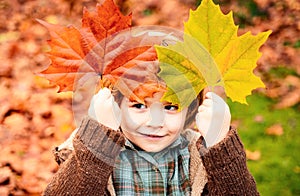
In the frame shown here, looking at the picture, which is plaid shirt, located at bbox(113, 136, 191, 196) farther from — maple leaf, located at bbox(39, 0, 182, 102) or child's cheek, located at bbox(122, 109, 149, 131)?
maple leaf, located at bbox(39, 0, 182, 102)

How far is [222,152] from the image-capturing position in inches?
70.0

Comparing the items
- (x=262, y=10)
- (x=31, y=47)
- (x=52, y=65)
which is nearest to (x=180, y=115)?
(x=52, y=65)

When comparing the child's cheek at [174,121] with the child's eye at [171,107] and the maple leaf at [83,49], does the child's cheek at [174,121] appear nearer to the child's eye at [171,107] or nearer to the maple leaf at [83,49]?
the child's eye at [171,107]

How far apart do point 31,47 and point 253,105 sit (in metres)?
1.37

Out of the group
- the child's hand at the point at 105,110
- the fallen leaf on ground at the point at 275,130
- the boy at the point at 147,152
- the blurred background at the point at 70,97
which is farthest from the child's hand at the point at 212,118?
the fallen leaf on ground at the point at 275,130

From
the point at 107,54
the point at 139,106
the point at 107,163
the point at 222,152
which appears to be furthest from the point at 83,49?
the point at 222,152

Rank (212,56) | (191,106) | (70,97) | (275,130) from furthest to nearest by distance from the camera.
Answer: (70,97) < (275,130) < (191,106) < (212,56)

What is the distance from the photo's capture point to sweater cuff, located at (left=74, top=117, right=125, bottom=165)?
5.79ft

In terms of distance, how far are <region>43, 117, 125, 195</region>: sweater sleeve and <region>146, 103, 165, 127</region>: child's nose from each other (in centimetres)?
9

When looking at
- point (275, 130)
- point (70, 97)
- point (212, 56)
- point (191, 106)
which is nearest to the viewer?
point (212, 56)

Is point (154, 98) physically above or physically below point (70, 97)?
below

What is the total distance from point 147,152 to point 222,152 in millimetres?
217

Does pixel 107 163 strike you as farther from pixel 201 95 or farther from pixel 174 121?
pixel 201 95

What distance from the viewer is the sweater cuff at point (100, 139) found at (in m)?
1.77
